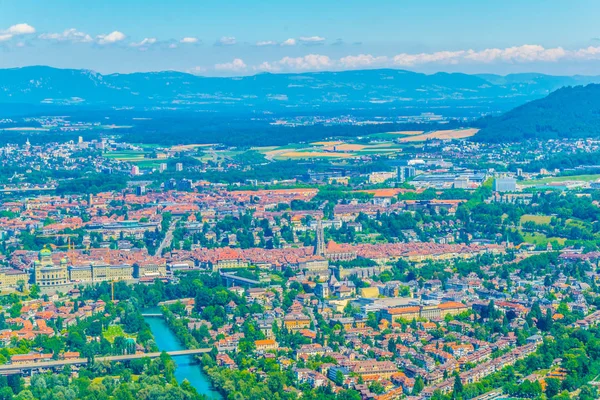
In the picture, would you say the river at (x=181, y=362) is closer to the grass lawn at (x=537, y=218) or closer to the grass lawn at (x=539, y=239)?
the grass lawn at (x=539, y=239)

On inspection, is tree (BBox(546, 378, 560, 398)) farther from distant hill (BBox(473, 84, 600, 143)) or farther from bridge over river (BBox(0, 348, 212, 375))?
distant hill (BBox(473, 84, 600, 143))

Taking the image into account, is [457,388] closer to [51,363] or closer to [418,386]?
[418,386]

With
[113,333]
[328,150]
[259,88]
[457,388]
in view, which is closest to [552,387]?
[457,388]

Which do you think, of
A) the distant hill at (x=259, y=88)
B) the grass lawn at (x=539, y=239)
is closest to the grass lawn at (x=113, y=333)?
the grass lawn at (x=539, y=239)

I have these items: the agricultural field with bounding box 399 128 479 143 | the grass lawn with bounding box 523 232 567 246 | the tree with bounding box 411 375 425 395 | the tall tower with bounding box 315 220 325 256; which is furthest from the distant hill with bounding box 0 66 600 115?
the tree with bounding box 411 375 425 395

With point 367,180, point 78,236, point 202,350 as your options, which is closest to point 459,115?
point 367,180

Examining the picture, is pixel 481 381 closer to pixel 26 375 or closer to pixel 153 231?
pixel 26 375
